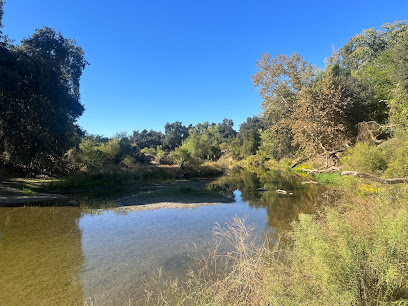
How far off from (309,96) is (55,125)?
20881mm

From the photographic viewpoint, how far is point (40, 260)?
8195 mm

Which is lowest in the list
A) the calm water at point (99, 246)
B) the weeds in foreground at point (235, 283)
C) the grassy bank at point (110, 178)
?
the calm water at point (99, 246)

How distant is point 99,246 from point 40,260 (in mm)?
2131

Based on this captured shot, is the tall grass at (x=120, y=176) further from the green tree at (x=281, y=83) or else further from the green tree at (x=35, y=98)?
the green tree at (x=281, y=83)

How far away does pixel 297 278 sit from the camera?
3.49 metres

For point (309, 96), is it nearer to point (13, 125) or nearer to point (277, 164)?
point (13, 125)

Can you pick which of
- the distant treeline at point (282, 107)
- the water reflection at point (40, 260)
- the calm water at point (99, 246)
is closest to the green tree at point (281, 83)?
the distant treeline at point (282, 107)

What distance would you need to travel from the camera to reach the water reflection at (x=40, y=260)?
19.8 feet

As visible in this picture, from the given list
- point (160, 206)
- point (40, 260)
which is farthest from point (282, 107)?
point (40, 260)

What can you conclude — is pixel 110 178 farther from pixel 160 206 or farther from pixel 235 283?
pixel 235 283

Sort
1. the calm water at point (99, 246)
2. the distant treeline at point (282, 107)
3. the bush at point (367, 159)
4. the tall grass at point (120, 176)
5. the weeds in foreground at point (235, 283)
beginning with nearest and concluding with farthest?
1. the weeds in foreground at point (235, 283)
2. the calm water at point (99, 246)
3. the distant treeline at point (282, 107)
4. the bush at point (367, 159)
5. the tall grass at point (120, 176)

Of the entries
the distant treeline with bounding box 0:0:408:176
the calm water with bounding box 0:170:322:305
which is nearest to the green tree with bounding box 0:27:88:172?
the distant treeline with bounding box 0:0:408:176

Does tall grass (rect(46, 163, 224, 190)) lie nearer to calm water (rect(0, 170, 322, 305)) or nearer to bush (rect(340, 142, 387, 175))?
calm water (rect(0, 170, 322, 305))

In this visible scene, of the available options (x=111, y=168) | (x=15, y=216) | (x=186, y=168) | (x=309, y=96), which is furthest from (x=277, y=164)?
(x=15, y=216)
